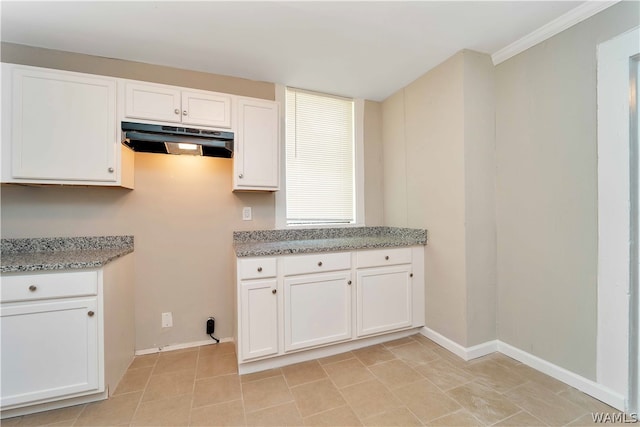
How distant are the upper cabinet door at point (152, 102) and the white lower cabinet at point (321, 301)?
1.17 metres

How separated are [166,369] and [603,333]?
283cm

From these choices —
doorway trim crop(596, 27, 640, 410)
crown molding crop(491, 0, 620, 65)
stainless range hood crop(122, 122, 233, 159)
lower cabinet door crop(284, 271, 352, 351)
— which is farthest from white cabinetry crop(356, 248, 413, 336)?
crown molding crop(491, 0, 620, 65)

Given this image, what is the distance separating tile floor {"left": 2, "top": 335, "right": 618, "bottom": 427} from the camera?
144 centimetres

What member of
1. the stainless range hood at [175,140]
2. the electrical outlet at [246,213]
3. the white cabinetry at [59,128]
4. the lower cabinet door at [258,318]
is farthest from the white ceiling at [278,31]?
the lower cabinet door at [258,318]

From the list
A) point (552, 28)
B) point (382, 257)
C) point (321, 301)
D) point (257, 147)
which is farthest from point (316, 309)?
point (552, 28)

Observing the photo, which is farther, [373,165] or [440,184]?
[373,165]

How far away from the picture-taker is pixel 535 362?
1877 mm

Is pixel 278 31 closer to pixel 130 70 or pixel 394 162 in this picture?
pixel 130 70

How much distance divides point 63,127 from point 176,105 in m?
0.69

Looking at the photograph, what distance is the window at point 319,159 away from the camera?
262 cm

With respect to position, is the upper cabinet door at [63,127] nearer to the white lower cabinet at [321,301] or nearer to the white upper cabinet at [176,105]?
the white upper cabinet at [176,105]

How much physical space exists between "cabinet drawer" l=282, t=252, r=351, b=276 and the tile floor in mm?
706

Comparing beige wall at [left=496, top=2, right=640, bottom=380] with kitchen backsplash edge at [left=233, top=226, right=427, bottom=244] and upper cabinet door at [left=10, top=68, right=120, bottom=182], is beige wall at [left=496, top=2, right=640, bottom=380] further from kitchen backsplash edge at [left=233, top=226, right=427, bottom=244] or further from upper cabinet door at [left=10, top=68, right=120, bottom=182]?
upper cabinet door at [left=10, top=68, right=120, bottom=182]

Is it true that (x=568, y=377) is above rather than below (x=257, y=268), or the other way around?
below
